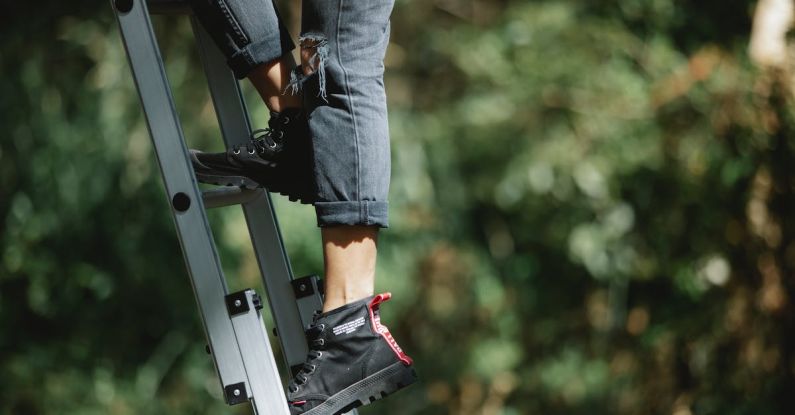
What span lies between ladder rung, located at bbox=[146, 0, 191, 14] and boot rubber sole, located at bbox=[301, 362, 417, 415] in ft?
2.15

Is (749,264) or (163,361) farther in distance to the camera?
(163,361)

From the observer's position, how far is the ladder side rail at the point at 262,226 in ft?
5.54

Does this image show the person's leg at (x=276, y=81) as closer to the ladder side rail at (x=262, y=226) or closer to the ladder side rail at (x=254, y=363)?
the ladder side rail at (x=262, y=226)

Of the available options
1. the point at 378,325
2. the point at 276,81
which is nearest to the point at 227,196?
the point at 276,81

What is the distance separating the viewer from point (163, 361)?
4.16m

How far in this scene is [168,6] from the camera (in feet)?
5.31

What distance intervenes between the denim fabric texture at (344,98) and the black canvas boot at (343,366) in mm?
149

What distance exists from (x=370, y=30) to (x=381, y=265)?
257 centimetres

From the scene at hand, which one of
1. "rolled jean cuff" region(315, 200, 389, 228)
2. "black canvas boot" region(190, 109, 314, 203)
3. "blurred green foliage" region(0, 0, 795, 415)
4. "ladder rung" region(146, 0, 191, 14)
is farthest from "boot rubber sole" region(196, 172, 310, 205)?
"blurred green foliage" region(0, 0, 795, 415)

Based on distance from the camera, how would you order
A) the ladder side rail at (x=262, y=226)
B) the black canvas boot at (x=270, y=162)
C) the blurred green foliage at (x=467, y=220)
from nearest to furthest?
the black canvas boot at (x=270, y=162) → the ladder side rail at (x=262, y=226) → the blurred green foliage at (x=467, y=220)

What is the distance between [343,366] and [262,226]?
0.34 m

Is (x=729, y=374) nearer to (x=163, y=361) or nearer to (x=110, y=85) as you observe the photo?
(x=163, y=361)

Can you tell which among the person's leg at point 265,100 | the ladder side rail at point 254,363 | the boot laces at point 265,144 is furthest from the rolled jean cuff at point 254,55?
the ladder side rail at point 254,363

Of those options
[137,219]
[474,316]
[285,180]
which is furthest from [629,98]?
[285,180]
